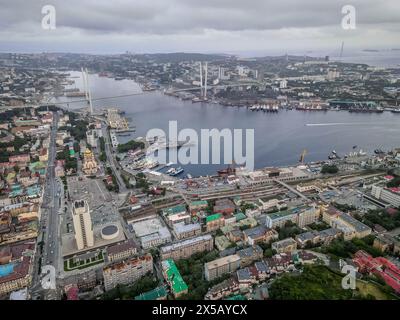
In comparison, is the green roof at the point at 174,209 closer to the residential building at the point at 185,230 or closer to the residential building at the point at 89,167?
the residential building at the point at 185,230

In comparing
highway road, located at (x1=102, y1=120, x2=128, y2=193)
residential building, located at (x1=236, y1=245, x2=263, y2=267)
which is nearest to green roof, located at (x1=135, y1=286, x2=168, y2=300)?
residential building, located at (x1=236, y1=245, x2=263, y2=267)

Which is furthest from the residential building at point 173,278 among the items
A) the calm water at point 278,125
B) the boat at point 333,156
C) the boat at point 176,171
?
the boat at point 333,156

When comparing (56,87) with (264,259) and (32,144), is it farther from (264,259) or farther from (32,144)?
(264,259)

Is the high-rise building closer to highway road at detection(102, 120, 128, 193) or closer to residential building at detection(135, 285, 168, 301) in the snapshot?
residential building at detection(135, 285, 168, 301)

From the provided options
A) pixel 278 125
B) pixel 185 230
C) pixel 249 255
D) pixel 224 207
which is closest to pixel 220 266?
pixel 249 255

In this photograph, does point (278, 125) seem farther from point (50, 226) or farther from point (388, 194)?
point (50, 226)

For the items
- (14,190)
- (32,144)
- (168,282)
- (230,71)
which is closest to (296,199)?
(168,282)
